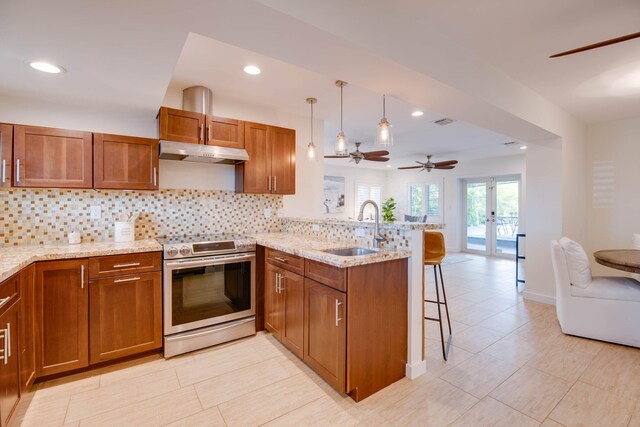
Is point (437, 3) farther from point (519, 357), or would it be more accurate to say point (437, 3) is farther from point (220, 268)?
point (519, 357)

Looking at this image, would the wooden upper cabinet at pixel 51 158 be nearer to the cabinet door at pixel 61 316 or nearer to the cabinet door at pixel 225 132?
the cabinet door at pixel 61 316

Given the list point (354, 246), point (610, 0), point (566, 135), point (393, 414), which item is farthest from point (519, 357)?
point (566, 135)

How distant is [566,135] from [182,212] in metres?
4.80

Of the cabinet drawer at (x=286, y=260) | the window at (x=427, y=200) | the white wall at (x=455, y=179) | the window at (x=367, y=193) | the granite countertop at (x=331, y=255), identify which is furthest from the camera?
the window at (x=367, y=193)

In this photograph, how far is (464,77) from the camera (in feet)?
7.70

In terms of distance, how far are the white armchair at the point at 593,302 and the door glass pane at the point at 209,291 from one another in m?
3.12

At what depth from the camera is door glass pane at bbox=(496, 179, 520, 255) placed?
7102 mm

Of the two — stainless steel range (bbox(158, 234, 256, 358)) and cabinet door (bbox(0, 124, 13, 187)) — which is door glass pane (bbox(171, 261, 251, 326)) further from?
cabinet door (bbox(0, 124, 13, 187))

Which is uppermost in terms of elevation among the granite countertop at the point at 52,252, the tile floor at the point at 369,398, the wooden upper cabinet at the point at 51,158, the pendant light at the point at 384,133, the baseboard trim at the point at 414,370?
the pendant light at the point at 384,133

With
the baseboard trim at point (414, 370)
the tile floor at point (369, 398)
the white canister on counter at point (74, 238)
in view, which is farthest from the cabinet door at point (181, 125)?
the baseboard trim at point (414, 370)

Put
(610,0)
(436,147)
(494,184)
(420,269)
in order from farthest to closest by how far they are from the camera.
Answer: (494,184), (436,147), (420,269), (610,0)

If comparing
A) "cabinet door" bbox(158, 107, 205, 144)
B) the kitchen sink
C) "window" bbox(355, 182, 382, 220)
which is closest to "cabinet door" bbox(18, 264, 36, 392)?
"cabinet door" bbox(158, 107, 205, 144)

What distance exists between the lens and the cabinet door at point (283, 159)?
336 centimetres

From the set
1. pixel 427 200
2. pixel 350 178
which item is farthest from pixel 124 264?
pixel 427 200
